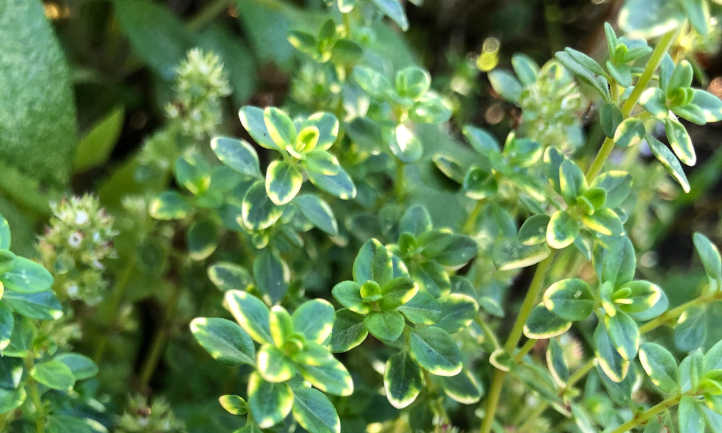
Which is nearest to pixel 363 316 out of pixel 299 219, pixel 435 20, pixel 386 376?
pixel 386 376

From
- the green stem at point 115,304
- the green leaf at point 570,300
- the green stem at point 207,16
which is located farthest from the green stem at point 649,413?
the green stem at point 207,16

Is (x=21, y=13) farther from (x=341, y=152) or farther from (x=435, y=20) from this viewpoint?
(x=435, y=20)

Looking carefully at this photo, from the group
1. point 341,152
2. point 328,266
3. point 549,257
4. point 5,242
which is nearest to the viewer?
point 5,242

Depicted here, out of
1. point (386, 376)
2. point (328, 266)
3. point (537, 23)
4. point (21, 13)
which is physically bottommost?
point (537, 23)

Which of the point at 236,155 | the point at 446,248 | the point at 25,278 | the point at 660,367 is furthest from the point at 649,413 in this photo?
the point at 25,278

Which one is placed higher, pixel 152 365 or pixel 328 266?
pixel 328 266

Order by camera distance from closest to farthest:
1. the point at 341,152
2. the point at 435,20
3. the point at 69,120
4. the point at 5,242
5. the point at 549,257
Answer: the point at 5,242 → the point at 549,257 → the point at 341,152 → the point at 69,120 → the point at 435,20
